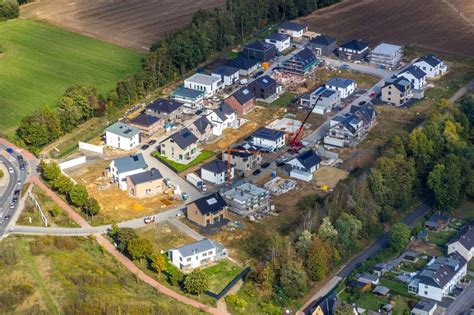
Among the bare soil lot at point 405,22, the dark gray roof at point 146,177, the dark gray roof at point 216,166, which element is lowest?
the bare soil lot at point 405,22

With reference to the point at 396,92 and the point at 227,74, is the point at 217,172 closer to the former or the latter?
the point at 227,74

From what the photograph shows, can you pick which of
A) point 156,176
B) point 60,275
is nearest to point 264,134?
point 156,176

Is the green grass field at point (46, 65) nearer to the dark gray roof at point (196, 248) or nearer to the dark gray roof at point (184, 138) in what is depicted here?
the dark gray roof at point (184, 138)

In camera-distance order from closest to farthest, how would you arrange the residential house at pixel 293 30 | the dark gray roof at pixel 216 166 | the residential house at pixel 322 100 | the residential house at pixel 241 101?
the dark gray roof at pixel 216 166 → the residential house at pixel 241 101 → the residential house at pixel 322 100 → the residential house at pixel 293 30

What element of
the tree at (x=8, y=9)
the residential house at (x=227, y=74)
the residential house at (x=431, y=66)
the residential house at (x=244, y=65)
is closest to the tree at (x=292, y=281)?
the residential house at (x=227, y=74)

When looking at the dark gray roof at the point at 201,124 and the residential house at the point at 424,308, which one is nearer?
the residential house at the point at 424,308

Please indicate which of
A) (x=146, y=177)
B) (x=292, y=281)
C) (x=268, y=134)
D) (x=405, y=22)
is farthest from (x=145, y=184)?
(x=405, y=22)

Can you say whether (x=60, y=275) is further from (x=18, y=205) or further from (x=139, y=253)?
(x=18, y=205)

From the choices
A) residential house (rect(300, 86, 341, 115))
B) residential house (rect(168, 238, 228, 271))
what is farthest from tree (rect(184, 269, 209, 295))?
residential house (rect(300, 86, 341, 115))
